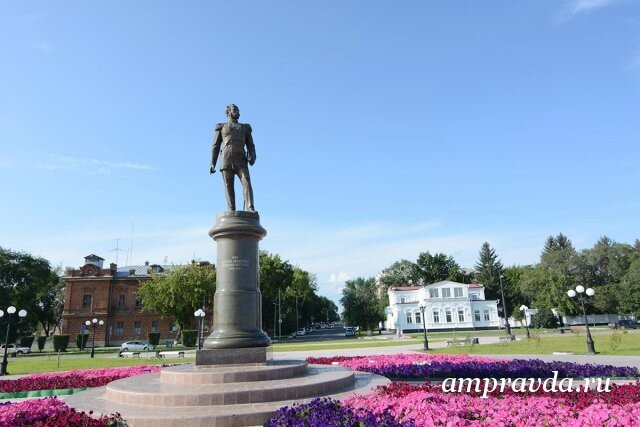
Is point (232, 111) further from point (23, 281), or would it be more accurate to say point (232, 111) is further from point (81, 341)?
point (23, 281)

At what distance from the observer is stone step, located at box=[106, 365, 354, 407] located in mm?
7473

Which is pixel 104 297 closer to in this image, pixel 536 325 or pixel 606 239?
pixel 536 325

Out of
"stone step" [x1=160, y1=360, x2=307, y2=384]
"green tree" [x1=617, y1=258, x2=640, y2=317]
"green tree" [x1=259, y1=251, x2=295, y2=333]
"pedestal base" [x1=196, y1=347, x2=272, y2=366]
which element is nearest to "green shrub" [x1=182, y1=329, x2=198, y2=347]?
"green tree" [x1=259, y1=251, x2=295, y2=333]

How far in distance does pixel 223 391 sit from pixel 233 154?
Result: 678cm

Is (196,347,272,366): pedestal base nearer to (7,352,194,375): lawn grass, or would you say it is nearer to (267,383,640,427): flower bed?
(267,383,640,427): flower bed

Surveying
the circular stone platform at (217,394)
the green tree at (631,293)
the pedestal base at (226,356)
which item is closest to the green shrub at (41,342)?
the circular stone platform at (217,394)

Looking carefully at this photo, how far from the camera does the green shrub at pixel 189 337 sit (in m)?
46.1

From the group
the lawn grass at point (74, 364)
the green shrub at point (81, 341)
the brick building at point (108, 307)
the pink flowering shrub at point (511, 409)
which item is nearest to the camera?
the pink flowering shrub at point (511, 409)

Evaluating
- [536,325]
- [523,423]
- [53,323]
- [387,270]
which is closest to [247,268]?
[523,423]

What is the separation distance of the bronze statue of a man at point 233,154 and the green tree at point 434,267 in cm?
8141

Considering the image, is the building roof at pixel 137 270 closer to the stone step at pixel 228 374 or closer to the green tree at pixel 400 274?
the green tree at pixel 400 274

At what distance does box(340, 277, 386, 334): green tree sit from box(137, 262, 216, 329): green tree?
34.1 m

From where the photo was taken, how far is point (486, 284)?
265 feet

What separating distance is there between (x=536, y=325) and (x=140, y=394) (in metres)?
56.0
